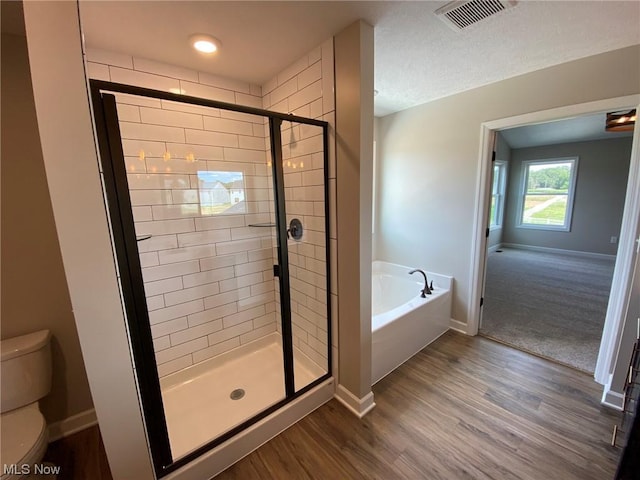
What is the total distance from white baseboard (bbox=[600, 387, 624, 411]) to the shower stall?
1878mm

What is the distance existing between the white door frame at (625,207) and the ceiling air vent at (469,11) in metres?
1.11

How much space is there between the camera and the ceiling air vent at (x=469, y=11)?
1.30 meters

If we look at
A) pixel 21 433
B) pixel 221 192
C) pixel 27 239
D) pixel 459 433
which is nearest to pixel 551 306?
pixel 459 433

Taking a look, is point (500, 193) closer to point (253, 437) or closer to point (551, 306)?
point (551, 306)

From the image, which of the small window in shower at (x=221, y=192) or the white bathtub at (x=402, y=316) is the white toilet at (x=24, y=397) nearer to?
the small window in shower at (x=221, y=192)

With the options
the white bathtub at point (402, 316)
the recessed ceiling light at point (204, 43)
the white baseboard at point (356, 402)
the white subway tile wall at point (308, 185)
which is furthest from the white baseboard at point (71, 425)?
the recessed ceiling light at point (204, 43)

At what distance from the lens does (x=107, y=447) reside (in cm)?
106

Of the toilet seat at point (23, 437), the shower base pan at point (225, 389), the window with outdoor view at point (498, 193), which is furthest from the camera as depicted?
the window with outdoor view at point (498, 193)

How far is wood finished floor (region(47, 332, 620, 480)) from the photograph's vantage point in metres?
1.39

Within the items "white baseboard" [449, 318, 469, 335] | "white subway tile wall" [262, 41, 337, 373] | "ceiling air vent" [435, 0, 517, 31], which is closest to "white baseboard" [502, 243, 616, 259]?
"white baseboard" [449, 318, 469, 335]

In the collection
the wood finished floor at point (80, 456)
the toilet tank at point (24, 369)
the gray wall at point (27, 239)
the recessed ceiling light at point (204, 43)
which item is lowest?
the wood finished floor at point (80, 456)

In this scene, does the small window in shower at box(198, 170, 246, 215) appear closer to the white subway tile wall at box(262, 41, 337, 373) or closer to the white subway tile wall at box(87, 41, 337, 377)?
the white subway tile wall at box(87, 41, 337, 377)

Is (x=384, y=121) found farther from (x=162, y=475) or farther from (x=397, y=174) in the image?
(x=162, y=475)

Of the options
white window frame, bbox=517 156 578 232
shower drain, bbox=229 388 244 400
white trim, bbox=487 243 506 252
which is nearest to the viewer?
shower drain, bbox=229 388 244 400
